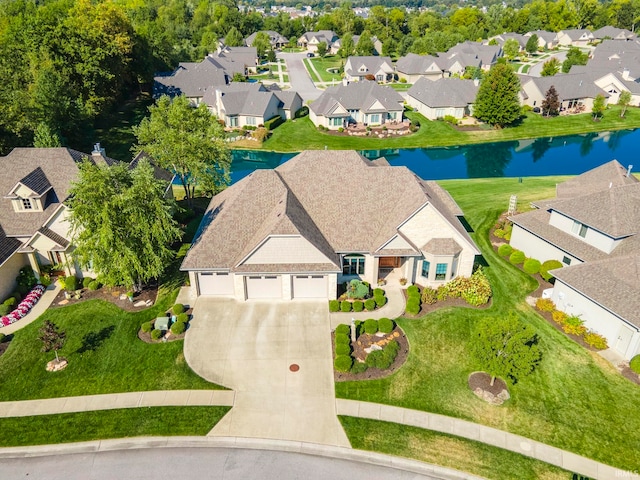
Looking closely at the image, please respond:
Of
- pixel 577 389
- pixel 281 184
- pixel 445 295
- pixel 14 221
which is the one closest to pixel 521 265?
pixel 445 295

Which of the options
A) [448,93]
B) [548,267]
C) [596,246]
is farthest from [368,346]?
[448,93]

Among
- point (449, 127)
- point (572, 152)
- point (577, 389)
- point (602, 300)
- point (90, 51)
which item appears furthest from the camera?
point (449, 127)

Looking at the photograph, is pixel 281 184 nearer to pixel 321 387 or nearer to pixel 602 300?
pixel 321 387

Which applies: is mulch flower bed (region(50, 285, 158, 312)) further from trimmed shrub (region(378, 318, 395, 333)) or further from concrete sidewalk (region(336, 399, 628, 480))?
concrete sidewalk (region(336, 399, 628, 480))

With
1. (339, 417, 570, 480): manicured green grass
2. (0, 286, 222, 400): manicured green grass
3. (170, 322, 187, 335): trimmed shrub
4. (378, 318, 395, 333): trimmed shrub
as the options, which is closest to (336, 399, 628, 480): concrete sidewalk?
(339, 417, 570, 480): manicured green grass

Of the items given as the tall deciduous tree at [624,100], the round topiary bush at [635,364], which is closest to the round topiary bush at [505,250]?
the round topiary bush at [635,364]
